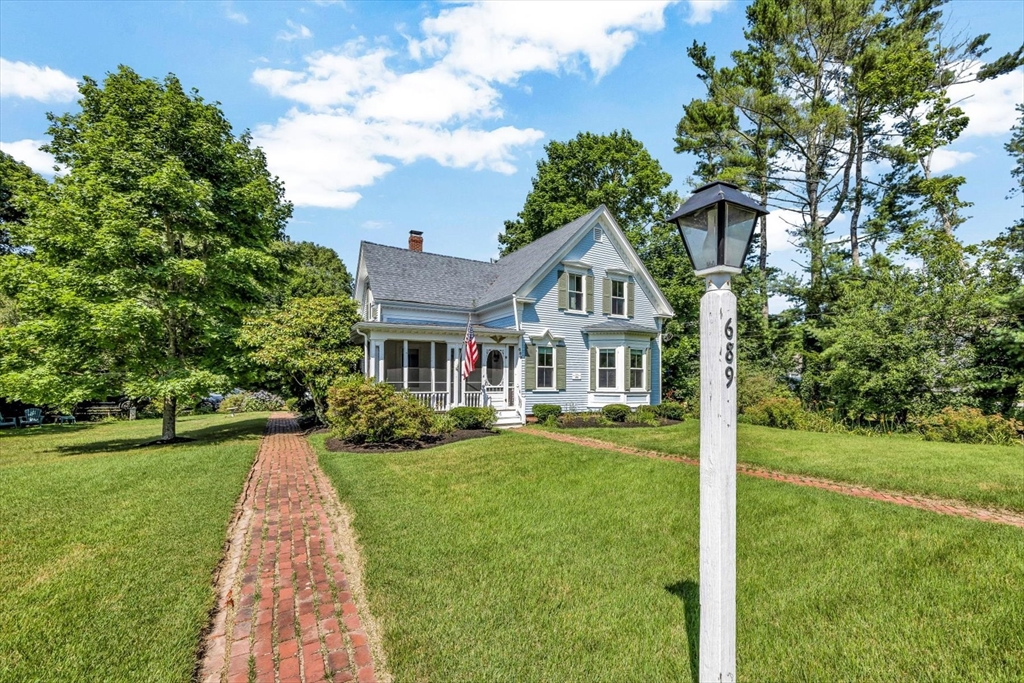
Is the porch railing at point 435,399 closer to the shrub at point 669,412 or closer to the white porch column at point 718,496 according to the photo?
the shrub at point 669,412

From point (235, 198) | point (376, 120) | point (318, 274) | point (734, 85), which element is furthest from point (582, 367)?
point (318, 274)

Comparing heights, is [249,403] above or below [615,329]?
below

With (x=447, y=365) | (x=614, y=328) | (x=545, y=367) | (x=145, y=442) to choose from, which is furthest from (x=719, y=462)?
(x=145, y=442)

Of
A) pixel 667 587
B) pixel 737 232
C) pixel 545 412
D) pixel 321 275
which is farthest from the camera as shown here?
pixel 321 275

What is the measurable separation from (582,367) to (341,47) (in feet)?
43.8

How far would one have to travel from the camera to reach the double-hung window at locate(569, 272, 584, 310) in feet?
59.0

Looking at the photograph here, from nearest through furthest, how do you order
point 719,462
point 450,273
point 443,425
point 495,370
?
point 719,462 < point 443,425 < point 495,370 < point 450,273

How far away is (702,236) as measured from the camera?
2.35 meters

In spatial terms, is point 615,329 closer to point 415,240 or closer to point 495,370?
point 495,370

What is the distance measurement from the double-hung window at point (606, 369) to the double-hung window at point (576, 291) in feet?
7.17

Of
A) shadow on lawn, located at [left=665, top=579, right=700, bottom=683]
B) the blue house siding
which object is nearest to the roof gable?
the blue house siding

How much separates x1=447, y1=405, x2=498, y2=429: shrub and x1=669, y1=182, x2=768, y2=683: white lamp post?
1154 cm

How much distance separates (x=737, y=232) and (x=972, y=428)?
14485 mm

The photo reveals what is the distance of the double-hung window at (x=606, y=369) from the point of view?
18031 millimetres
